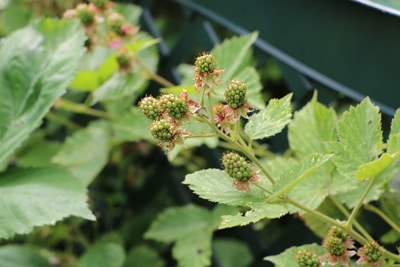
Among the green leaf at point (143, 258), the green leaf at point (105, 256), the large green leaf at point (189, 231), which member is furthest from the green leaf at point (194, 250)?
the green leaf at point (143, 258)

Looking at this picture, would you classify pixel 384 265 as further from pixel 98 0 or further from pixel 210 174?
pixel 98 0

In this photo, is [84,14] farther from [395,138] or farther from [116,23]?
[395,138]

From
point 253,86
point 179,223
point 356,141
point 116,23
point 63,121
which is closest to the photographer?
point 356,141

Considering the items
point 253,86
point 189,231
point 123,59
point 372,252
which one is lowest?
point 372,252

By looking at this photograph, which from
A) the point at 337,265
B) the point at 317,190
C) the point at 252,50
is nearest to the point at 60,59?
the point at 252,50

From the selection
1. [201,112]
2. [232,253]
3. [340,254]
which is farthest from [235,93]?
[232,253]

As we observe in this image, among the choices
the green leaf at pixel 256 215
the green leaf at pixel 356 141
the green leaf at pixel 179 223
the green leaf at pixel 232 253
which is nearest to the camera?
the green leaf at pixel 256 215

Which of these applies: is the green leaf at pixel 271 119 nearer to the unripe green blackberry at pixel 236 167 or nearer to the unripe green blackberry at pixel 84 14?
the unripe green blackberry at pixel 236 167
